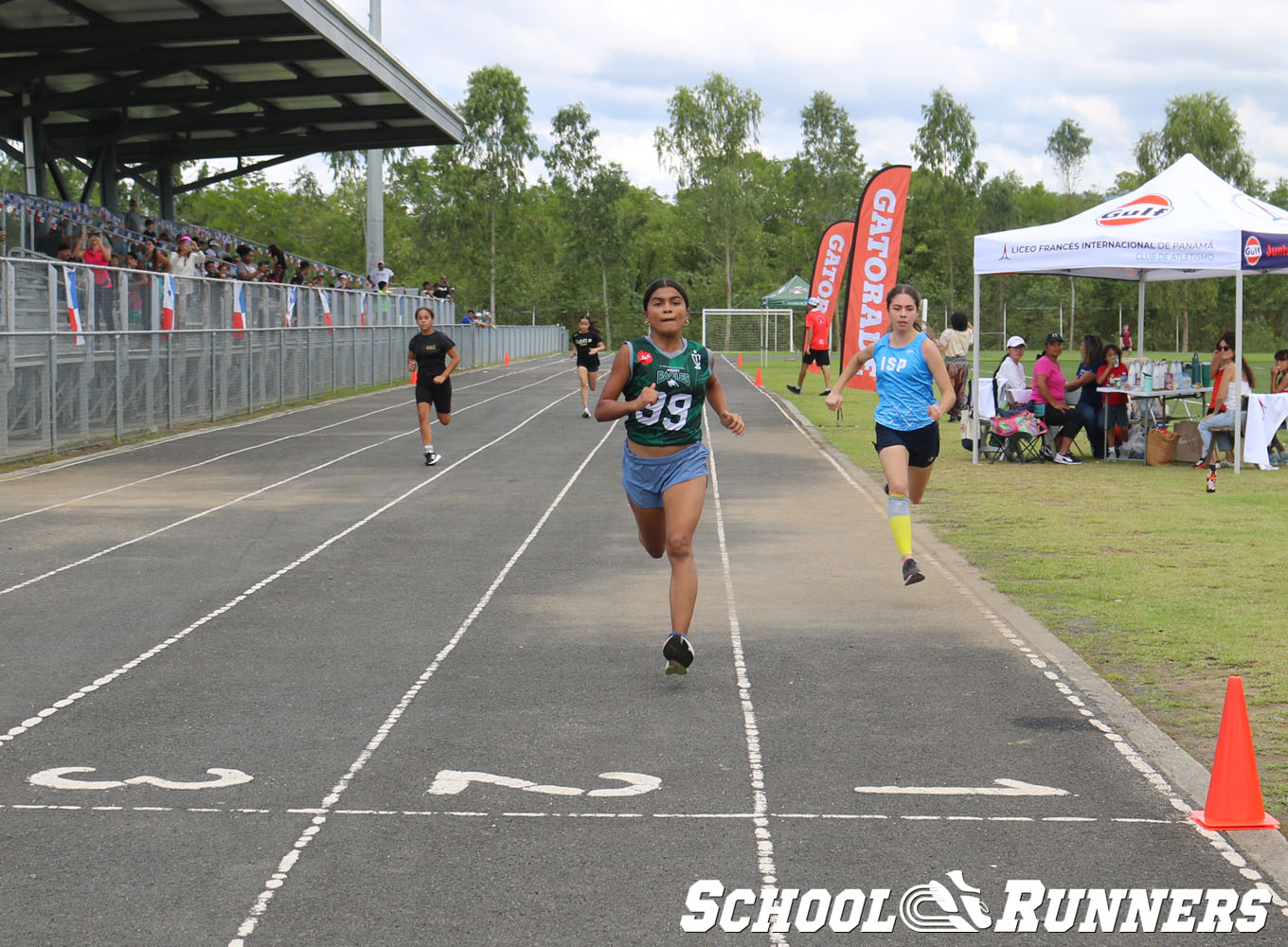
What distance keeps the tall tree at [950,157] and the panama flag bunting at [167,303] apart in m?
60.5

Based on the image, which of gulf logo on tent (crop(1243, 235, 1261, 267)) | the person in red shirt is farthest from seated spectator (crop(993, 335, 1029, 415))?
the person in red shirt

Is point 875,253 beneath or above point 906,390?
above

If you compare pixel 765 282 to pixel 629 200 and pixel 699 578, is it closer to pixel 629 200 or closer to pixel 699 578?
pixel 629 200

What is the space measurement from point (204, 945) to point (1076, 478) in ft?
43.2

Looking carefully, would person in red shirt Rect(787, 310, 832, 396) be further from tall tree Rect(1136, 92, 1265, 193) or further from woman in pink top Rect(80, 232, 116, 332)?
tall tree Rect(1136, 92, 1265, 193)

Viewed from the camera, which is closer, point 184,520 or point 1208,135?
point 184,520

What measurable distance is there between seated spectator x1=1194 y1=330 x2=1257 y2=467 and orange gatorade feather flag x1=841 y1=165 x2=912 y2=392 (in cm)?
577

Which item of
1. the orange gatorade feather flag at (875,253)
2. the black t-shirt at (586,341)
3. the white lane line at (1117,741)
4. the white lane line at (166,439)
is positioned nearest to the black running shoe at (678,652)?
the white lane line at (1117,741)

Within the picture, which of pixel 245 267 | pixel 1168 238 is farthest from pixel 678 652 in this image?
pixel 245 267

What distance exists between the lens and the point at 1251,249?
15336 mm

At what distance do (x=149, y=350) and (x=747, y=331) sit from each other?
5657 centimetres

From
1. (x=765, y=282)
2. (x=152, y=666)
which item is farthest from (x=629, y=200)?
(x=152, y=666)

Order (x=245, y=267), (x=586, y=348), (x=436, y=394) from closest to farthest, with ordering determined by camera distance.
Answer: (x=436, y=394), (x=586, y=348), (x=245, y=267)

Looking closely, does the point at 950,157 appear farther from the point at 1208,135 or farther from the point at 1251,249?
the point at 1251,249
